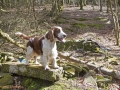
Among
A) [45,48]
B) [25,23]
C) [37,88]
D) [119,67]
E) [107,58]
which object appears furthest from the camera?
[25,23]

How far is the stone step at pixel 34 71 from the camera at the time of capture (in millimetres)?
5762

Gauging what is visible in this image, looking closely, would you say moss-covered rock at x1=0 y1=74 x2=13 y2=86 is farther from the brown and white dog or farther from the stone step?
the brown and white dog

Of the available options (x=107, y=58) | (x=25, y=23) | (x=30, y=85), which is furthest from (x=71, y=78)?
(x=25, y=23)

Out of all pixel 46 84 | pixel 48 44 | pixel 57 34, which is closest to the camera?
pixel 57 34

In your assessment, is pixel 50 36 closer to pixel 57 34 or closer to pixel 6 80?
pixel 57 34

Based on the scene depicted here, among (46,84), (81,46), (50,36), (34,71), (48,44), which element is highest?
(50,36)

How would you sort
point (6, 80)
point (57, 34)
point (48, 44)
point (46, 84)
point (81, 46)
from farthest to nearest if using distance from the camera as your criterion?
point (81, 46) → point (6, 80) → point (46, 84) → point (48, 44) → point (57, 34)

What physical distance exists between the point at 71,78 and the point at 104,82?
45.6 inches

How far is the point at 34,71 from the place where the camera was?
19.7 ft

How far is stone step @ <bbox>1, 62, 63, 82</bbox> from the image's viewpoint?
576 cm

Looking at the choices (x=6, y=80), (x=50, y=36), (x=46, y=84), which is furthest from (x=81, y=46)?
(x=50, y=36)

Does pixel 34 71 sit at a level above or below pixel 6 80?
above

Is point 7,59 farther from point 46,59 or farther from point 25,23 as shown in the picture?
point 25,23

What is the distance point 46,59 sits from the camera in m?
5.63
